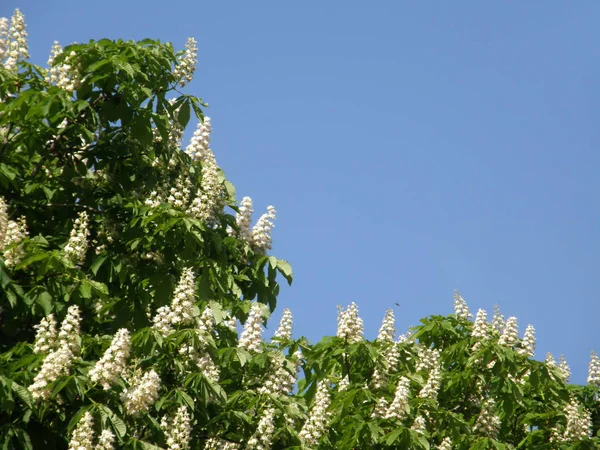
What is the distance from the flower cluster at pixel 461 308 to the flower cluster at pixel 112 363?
7.94 m

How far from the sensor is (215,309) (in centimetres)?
1170

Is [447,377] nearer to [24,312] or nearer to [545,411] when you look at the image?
[545,411]

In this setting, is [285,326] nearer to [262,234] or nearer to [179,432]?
[262,234]

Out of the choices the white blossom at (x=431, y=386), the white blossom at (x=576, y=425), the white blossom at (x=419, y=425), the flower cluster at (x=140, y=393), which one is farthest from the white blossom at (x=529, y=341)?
the flower cluster at (x=140, y=393)

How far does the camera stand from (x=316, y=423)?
12.0 metres

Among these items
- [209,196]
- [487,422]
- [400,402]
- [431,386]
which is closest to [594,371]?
[487,422]

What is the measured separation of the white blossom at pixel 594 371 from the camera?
1823 cm

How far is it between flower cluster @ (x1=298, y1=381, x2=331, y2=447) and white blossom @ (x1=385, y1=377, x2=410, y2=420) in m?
0.75

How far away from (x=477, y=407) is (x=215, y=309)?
209 inches

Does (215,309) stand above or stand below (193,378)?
above

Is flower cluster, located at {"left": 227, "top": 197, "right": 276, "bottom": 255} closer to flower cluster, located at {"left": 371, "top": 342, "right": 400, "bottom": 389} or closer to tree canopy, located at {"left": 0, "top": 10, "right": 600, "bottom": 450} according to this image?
tree canopy, located at {"left": 0, "top": 10, "right": 600, "bottom": 450}

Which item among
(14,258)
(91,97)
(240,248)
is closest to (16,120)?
(91,97)

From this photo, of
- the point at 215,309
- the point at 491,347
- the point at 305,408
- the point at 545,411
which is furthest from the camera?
the point at 545,411

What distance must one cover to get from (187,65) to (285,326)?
3.54 metres
